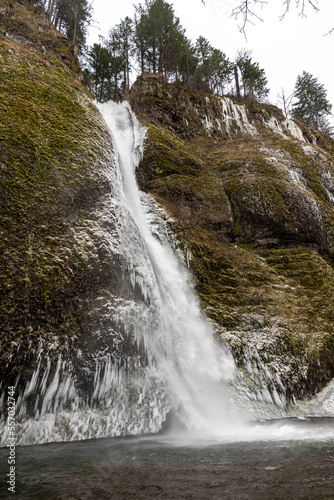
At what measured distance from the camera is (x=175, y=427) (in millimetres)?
4871

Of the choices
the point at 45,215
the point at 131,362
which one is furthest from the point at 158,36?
the point at 131,362

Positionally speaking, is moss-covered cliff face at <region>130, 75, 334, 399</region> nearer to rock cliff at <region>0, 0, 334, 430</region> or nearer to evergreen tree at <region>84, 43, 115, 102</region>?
rock cliff at <region>0, 0, 334, 430</region>

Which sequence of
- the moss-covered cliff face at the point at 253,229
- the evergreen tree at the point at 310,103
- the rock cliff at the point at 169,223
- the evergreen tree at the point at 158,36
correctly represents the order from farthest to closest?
1. the evergreen tree at the point at 310,103
2. the evergreen tree at the point at 158,36
3. the moss-covered cliff face at the point at 253,229
4. the rock cliff at the point at 169,223

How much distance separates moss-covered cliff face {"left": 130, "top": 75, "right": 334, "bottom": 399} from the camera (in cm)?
662

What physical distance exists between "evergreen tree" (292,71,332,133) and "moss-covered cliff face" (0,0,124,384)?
102 ft

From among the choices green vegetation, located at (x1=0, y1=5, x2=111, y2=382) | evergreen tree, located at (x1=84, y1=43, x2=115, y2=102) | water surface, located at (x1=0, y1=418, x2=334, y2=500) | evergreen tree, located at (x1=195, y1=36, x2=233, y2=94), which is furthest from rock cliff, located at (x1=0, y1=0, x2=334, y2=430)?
evergreen tree, located at (x1=195, y1=36, x2=233, y2=94)

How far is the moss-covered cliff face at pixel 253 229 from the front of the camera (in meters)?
6.62

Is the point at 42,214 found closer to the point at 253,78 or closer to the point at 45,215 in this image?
the point at 45,215

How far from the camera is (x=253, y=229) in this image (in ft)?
34.5

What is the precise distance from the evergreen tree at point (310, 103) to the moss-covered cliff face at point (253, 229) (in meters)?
18.2

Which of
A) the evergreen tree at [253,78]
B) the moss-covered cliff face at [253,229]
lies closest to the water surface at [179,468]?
the moss-covered cliff face at [253,229]

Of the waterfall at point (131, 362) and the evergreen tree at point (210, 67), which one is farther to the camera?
the evergreen tree at point (210, 67)

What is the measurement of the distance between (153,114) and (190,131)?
2597 millimetres

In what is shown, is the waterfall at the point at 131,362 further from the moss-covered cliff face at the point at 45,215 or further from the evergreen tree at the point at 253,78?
the evergreen tree at the point at 253,78
